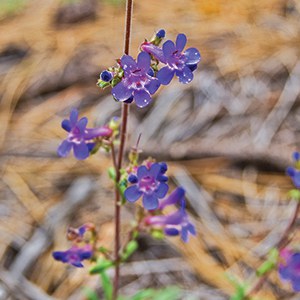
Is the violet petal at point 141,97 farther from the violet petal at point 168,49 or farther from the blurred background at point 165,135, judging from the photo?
the blurred background at point 165,135

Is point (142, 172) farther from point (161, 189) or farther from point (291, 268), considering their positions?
point (291, 268)

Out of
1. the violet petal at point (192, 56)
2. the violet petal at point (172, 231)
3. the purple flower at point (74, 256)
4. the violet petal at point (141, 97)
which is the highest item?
the violet petal at point (192, 56)

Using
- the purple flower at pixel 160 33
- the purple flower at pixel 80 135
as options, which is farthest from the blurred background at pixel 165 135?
the purple flower at pixel 160 33

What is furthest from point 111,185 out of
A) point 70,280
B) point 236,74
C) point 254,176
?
point 236,74

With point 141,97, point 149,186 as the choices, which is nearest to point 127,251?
point 149,186

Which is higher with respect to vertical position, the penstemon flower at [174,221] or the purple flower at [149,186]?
the purple flower at [149,186]

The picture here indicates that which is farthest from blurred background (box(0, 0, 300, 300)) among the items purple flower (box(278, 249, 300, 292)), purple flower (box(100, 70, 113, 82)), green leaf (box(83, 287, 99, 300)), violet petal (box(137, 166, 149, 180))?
purple flower (box(100, 70, 113, 82))
